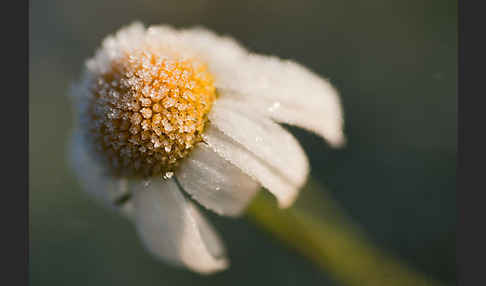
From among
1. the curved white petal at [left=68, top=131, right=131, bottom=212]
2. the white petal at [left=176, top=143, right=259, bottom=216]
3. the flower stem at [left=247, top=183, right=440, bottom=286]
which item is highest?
the white petal at [left=176, top=143, right=259, bottom=216]

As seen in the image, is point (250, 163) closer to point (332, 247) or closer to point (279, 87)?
point (279, 87)

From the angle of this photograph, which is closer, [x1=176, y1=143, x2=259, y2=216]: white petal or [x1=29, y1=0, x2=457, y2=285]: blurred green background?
[x1=176, y1=143, x2=259, y2=216]: white petal

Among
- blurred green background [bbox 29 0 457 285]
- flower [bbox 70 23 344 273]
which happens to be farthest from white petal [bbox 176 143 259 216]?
blurred green background [bbox 29 0 457 285]

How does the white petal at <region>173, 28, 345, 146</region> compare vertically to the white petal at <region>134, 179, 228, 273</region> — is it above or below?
above

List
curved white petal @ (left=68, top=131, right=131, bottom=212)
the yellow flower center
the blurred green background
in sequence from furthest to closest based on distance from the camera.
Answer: the blurred green background < curved white petal @ (left=68, top=131, right=131, bottom=212) < the yellow flower center

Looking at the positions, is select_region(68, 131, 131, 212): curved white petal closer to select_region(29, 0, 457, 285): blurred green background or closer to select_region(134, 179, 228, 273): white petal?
select_region(134, 179, 228, 273): white petal

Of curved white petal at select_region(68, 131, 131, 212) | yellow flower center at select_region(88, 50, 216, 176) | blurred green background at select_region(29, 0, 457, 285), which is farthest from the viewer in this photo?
blurred green background at select_region(29, 0, 457, 285)

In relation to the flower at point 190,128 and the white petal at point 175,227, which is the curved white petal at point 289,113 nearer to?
the flower at point 190,128
